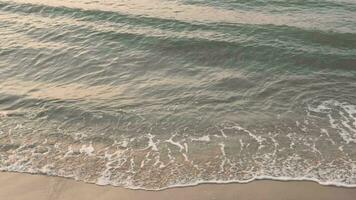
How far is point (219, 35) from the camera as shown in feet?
47.3

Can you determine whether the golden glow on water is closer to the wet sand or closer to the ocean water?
the ocean water

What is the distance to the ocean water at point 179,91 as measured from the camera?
28.2 feet

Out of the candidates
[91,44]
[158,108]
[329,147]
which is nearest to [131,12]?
[91,44]

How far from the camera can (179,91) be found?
37.1ft

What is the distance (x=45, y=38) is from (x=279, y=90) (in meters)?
8.02

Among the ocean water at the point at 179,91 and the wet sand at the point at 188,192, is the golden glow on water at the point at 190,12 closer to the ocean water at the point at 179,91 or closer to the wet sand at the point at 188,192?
the ocean water at the point at 179,91

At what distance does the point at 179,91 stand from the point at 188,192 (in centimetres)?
393

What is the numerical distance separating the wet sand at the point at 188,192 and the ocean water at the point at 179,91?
0.21m

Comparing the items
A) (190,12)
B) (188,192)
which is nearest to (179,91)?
(188,192)

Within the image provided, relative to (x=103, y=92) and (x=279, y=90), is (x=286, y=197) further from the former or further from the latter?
(x=103, y=92)

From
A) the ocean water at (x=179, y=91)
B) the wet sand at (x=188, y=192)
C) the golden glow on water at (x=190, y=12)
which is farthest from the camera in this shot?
the golden glow on water at (x=190, y=12)

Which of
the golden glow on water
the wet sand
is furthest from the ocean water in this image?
the wet sand

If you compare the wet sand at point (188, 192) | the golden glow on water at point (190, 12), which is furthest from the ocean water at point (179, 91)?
the wet sand at point (188, 192)

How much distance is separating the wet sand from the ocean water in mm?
212
